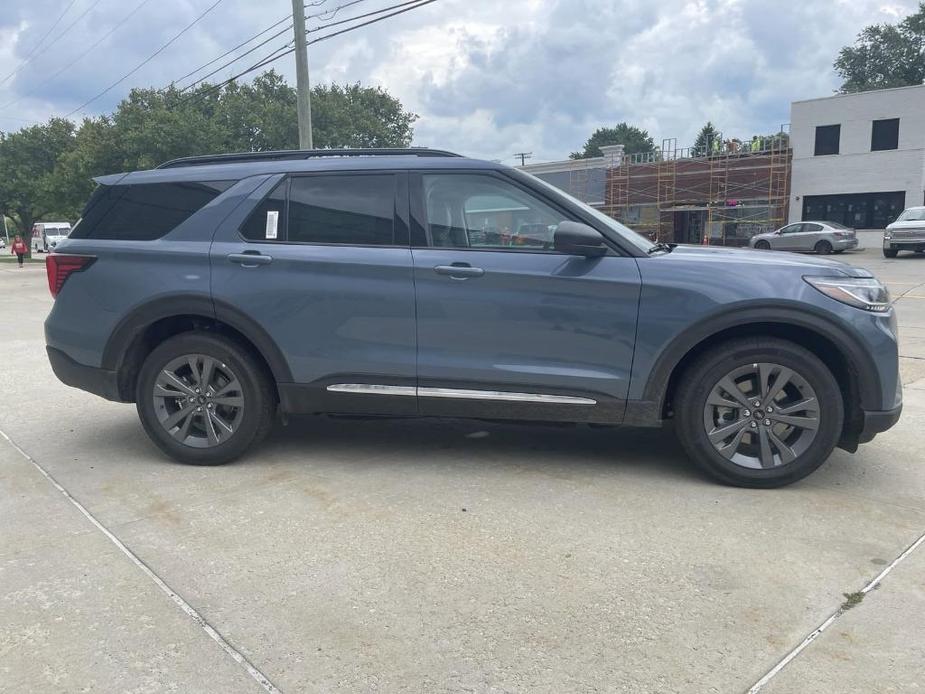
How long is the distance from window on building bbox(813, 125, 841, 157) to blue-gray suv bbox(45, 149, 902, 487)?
3513cm

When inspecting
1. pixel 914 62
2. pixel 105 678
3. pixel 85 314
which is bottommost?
pixel 105 678

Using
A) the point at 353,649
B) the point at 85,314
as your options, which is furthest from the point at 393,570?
the point at 85,314

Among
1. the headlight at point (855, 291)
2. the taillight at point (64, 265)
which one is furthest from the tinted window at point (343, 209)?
the headlight at point (855, 291)

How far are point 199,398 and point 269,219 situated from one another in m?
1.17

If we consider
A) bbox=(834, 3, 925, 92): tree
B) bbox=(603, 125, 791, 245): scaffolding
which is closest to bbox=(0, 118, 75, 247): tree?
bbox=(603, 125, 791, 245): scaffolding

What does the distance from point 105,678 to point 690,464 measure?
3.31 meters

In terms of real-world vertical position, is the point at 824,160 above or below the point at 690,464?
above

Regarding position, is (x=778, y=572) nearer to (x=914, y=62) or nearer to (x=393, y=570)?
(x=393, y=570)

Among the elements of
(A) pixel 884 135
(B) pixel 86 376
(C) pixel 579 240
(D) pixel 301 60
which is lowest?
(B) pixel 86 376

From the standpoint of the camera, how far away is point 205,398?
446 cm

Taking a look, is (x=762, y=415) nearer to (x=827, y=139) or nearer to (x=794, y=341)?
(x=794, y=341)

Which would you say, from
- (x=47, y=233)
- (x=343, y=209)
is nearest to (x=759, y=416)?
(x=343, y=209)

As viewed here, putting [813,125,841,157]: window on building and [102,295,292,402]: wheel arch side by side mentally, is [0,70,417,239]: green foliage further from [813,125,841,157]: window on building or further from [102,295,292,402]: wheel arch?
[102,295,292,402]: wheel arch

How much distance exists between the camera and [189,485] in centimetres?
424
